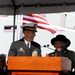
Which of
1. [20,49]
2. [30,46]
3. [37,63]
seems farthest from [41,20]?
[37,63]

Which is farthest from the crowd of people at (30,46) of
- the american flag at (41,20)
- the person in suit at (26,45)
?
the american flag at (41,20)

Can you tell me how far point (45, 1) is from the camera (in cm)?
614

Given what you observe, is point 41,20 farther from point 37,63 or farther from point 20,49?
point 37,63

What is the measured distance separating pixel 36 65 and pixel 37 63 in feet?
0.05

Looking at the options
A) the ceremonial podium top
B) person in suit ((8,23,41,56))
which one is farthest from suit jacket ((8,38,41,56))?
the ceremonial podium top

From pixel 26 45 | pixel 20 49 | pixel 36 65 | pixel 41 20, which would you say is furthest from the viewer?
pixel 41 20

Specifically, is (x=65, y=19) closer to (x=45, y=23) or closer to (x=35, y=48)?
(x=45, y=23)

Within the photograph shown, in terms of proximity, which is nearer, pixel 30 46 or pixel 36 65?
pixel 36 65

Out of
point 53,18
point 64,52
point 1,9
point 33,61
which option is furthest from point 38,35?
point 33,61

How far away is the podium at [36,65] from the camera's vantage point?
2.29m

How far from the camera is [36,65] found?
2.32 m

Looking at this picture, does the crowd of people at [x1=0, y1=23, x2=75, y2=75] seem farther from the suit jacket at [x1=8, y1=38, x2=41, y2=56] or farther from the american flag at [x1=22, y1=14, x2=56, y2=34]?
the american flag at [x1=22, y1=14, x2=56, y2=34]

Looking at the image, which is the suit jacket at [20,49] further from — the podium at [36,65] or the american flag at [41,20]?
the american flag at [41,20]

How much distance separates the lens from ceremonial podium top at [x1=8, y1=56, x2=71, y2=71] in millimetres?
2293
